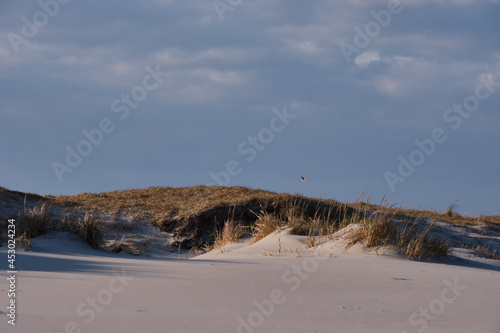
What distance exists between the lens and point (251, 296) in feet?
12.0

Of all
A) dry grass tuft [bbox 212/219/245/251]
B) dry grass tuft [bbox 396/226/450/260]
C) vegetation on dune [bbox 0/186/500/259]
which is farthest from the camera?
dry grass tuft [bbox 212/219/245/251]

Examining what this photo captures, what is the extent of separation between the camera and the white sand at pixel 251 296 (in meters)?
2.92

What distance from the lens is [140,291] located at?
3781 millimetres

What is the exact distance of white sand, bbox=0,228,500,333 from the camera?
2922mm

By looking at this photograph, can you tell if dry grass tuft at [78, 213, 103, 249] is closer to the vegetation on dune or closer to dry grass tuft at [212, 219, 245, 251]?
the vegetation on dune

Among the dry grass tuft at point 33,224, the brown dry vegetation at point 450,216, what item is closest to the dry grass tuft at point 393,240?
the dry grass tuft at point 33,224

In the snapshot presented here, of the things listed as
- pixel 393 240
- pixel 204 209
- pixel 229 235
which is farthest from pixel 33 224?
pixel 393 240

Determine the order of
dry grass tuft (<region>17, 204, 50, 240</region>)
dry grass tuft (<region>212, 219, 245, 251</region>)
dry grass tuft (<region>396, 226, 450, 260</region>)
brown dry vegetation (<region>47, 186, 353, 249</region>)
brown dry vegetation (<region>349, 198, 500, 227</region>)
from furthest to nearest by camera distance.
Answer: brown dry vegetation (<region>349, 198, 500, 227</region>) → brown dry vegetation (<region>47, 186, 353, 249</region>) → dry grass tuft (<region>212, 219, 245, 251</region>) → dry grass tuft (<region>17, 204, 50, 240</region>) → dry grass tuft (<region>396, 226, 450, 260</region>)

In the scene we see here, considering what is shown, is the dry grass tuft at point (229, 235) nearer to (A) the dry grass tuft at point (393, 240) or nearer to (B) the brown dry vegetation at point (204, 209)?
(B) the brown dry vegetation at point (204, 209)

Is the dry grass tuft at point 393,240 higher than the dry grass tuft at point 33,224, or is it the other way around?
the dry grass tuft at point 393,240

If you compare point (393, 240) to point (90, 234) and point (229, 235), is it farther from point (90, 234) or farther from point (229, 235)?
point (90, 234)

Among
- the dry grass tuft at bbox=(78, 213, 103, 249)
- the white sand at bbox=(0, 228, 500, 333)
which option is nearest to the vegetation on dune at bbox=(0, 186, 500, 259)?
the dry grass tuft at bbox=(78, 213, 103, 249)

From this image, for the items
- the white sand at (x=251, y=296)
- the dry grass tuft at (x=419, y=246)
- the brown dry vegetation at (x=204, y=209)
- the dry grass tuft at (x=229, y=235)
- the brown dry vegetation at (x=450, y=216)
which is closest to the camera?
the white sand at (x=251, y=296)

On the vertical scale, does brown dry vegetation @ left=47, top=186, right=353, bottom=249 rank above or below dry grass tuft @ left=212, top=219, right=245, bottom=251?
above
